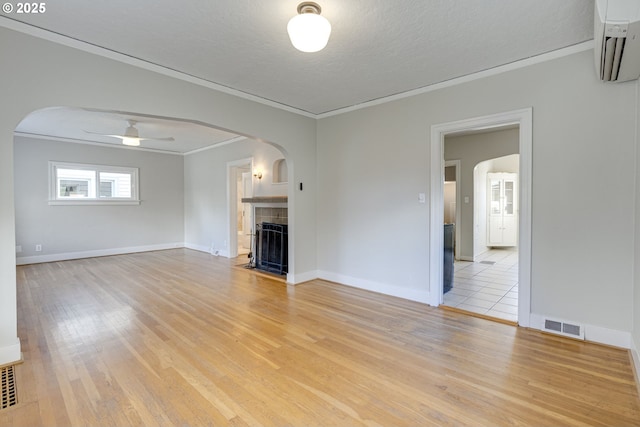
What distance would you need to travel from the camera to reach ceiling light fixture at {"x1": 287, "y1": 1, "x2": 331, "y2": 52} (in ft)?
6.47

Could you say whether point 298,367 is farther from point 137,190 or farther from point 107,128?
point 137,190

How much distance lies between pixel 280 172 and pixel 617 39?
16.0 ft

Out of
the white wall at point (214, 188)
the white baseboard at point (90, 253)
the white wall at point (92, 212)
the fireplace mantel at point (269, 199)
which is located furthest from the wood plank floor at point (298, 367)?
the white wall at point (92, 212)

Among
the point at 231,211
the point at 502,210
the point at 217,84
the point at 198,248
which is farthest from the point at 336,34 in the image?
the point at 502,210

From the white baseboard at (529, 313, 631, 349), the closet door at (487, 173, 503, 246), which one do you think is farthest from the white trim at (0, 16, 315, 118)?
the closet door at (487, 173, 503, 246)

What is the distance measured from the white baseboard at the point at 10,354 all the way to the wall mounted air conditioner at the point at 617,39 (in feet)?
15.4

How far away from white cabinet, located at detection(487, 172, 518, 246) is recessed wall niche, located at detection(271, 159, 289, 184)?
5.61 metres

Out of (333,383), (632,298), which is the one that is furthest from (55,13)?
(632,298)

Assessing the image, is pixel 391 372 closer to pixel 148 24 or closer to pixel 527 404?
pixel 527 404

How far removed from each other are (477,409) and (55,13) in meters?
4.07

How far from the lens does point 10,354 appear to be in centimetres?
234

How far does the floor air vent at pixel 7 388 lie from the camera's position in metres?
1.90

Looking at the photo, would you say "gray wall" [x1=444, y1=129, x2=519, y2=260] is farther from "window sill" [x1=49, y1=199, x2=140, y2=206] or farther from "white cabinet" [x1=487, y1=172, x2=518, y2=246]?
"window sill" [x1=49, y1=199, x2=140, y2=206]

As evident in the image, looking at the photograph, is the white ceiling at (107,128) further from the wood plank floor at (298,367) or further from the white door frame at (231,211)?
the wood plank floor at (298,367)
